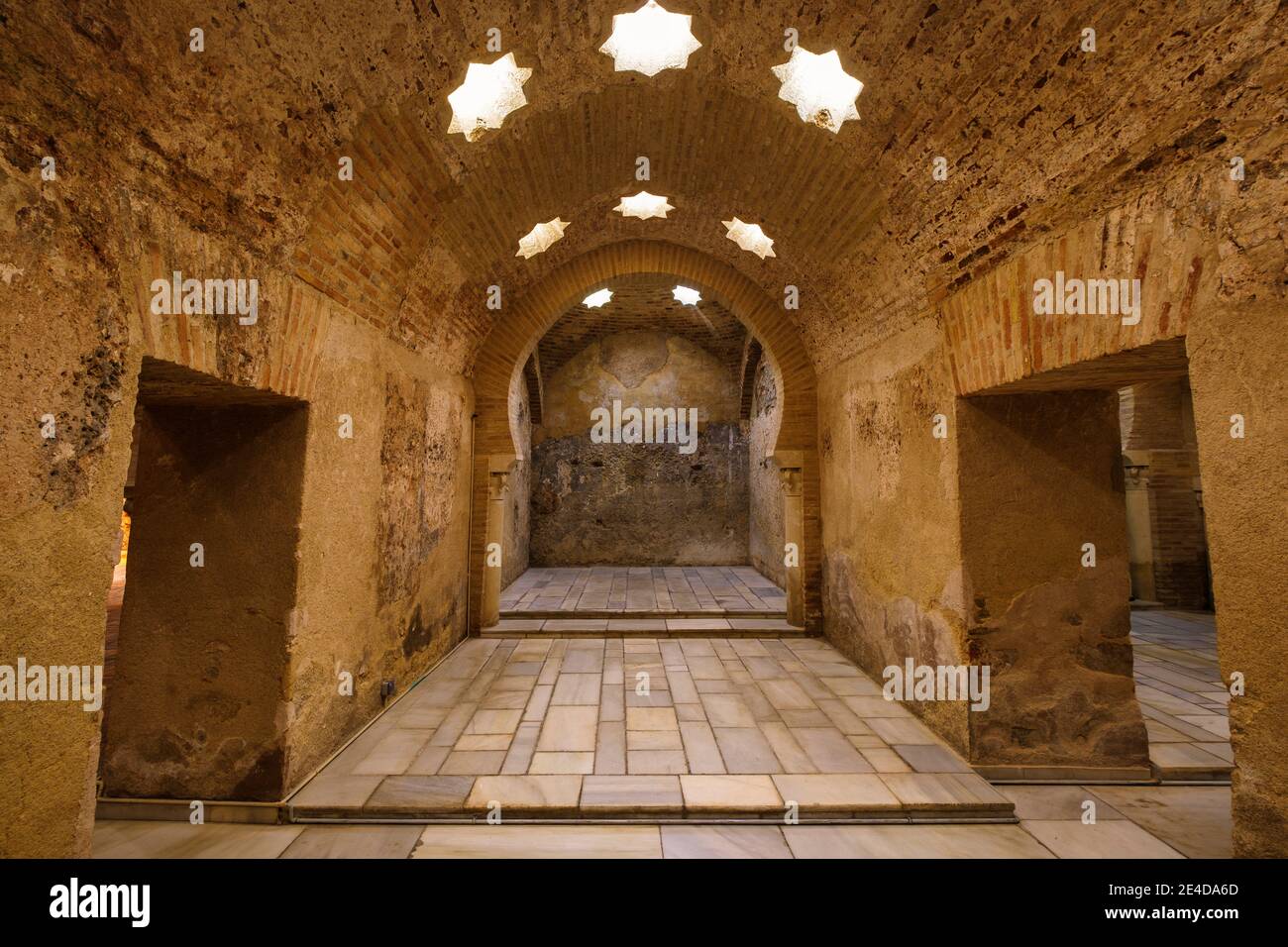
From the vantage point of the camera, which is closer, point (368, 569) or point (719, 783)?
point (719, 783)

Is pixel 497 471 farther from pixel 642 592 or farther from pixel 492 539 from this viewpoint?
pixel 642 592

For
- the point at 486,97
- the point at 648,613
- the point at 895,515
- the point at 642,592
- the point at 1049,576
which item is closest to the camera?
the point at 1049,576

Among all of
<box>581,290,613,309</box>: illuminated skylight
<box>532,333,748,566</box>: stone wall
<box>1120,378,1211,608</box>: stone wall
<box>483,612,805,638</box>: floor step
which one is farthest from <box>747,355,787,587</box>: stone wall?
<box>1120,378,1211,608</box>: stone wall

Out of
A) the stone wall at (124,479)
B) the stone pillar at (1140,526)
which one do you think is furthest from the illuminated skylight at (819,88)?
the stone pillar at (1140,526)

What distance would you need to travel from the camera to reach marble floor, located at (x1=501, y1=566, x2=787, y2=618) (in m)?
6.77

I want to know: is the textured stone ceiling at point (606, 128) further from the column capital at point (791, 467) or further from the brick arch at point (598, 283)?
the column capital at point (791, 467)

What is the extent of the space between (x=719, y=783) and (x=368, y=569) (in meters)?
2.65

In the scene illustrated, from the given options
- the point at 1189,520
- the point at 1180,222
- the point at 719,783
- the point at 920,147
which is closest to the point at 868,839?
the point at 719,783

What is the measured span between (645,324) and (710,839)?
974 cm

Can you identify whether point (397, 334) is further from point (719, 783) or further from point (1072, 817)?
point (1072, 817)

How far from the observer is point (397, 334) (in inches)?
161

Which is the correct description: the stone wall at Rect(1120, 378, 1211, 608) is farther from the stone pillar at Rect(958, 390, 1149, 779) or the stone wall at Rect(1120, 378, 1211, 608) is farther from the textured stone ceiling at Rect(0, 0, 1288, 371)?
the textured stone ceiling at Rect(0, 0, 1288, 371)

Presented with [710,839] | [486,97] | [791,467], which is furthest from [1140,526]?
[486,97]

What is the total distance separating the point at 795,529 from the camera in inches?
Result: 241
